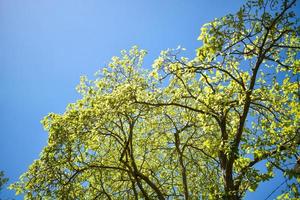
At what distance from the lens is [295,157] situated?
13.5 m

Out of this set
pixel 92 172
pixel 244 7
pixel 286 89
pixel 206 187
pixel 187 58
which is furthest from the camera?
pixel 206 187

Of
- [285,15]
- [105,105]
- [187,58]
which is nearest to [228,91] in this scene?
[187,58]

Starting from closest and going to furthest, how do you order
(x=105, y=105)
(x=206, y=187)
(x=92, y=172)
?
1. (x=105, y=105)
2. (x=92, y=172)
3. (x=206, y=187)

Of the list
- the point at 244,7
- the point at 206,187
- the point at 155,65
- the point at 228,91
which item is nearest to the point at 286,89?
the point at 228,91

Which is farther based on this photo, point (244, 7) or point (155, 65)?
point (155, 65)

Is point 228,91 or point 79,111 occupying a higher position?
point 79,111

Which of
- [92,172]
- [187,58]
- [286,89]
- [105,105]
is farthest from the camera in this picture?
[92,172]

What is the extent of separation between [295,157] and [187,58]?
23.3ft

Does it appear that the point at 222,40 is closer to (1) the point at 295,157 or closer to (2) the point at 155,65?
(2) the point at 155,65

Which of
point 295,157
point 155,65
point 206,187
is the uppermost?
point 155,65

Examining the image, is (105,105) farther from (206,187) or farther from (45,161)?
(206,187)

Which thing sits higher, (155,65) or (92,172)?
(155,65)

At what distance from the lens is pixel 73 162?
18.8 m

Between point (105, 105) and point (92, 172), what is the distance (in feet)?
15.6
